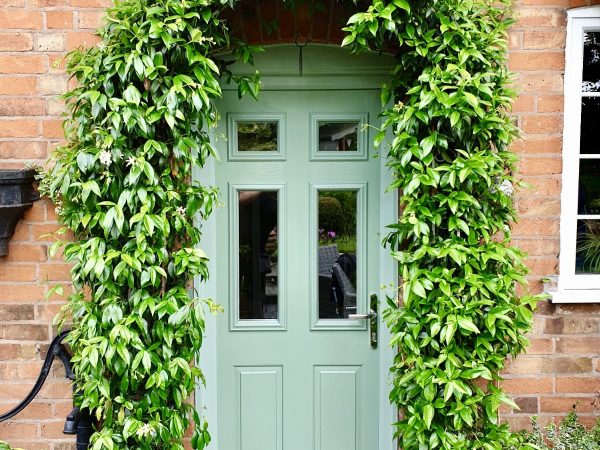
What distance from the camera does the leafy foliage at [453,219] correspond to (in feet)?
8.61

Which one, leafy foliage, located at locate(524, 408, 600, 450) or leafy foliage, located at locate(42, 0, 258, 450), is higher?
leafy foliage, located at locate(42, 0, 258, 450)

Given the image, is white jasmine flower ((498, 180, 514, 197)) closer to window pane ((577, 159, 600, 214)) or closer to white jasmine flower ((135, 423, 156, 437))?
window pane ((577, 159, 600, 214))

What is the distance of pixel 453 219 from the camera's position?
2684 mm

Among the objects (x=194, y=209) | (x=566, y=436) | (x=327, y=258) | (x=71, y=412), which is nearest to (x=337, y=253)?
(x=327, y=258)

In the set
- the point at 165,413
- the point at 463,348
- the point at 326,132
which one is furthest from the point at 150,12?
the point at 463,348

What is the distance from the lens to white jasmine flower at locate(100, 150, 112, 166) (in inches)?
101

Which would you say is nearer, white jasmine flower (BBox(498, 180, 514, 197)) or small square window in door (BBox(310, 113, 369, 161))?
white jasmine flower (BBox(498, 180, 514, 197))

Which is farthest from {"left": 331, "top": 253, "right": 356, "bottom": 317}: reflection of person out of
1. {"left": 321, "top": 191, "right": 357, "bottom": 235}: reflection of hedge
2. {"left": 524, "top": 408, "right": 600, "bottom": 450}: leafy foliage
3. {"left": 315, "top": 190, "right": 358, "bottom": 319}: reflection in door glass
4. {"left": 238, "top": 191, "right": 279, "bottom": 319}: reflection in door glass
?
{"left": 524, "top": 408, "right": 600, "bottom": 450}: leafy foliage

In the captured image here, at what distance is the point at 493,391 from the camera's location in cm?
276

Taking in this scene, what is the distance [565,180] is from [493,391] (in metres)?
1.14

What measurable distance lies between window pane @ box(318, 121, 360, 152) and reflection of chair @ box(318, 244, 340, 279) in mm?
541

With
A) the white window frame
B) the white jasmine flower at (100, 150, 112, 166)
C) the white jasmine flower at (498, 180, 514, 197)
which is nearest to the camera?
the white jasmine flower at (100, 150, 112, 166)

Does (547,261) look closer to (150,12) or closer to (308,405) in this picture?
(308,405)

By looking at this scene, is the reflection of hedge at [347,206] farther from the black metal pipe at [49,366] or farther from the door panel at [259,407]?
the black metal pipe at [49,366]
